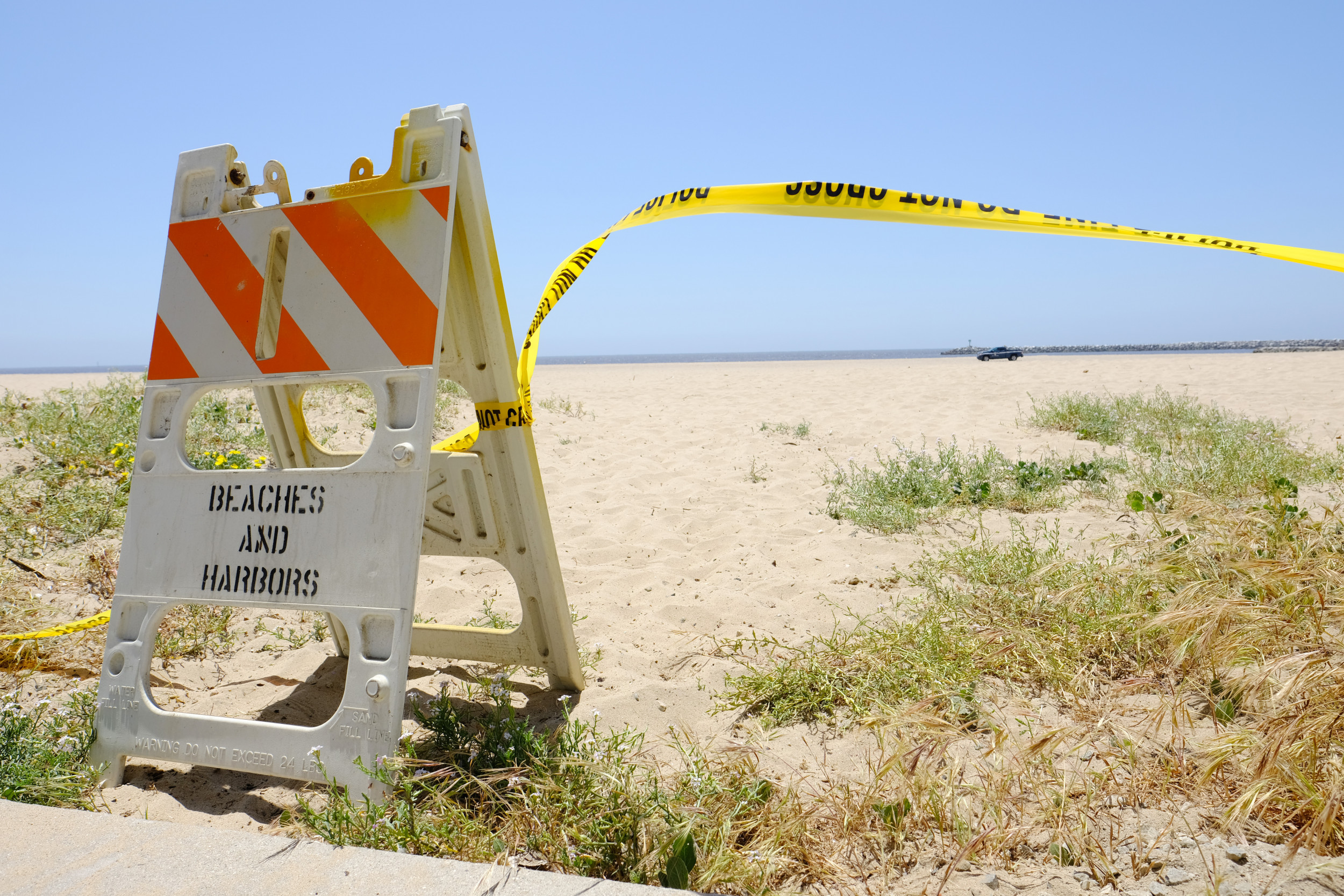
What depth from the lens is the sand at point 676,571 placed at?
2117mm

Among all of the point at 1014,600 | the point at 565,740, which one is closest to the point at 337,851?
the point at 565,740

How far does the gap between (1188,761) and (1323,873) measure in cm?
40

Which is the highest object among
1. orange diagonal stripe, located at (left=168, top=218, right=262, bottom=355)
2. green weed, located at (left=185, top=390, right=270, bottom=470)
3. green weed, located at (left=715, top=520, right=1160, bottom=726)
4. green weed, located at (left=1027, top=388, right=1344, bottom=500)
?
orange diagonal stripe, located at (left=168, top=218, right=262, bottom=355)

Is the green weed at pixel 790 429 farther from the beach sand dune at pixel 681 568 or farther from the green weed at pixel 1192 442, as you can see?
the green weed at pixel 1192 442

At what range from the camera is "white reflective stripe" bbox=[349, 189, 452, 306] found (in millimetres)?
1921

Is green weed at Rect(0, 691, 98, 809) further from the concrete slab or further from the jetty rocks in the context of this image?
the jetty rocks

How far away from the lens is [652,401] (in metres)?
9.59

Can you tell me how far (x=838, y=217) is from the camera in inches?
92.4

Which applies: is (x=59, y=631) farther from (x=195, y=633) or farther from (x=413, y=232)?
(x=413, y=232)

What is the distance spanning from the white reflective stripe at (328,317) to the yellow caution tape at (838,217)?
39cm

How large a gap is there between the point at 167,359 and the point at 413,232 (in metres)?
0.88

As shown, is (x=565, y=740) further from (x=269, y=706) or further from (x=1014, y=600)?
(x=1014, y=600)

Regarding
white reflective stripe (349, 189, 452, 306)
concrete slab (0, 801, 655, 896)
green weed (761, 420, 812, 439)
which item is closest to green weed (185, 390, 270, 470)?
white reflective stripe (349, 189, 452, 306)

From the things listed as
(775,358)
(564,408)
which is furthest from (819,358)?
(564,408)
